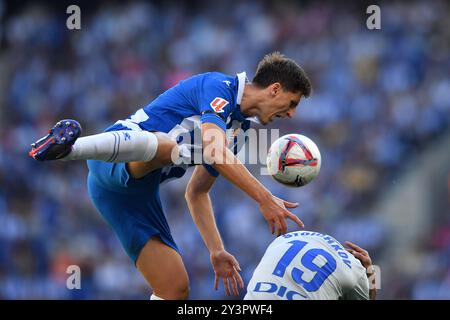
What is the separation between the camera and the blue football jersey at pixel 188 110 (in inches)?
223

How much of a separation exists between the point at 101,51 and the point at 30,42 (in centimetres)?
147

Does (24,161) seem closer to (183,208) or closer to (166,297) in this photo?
(183,208)

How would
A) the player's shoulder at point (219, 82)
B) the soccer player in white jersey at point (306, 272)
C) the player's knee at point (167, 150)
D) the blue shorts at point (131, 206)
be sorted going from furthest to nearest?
the blue shorts at point (131, 206) → the player's shoulder at point (219, 82) → the player's knee at point (167, 150) → the soccer player in white jersey at point (306, 272)

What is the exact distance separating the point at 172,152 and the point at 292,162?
79 cm

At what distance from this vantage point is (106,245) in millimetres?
12383

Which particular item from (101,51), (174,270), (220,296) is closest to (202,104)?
(174,270)

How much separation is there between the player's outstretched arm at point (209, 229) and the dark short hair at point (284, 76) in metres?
0.93

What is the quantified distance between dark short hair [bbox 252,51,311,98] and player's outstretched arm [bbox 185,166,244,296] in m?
0.93

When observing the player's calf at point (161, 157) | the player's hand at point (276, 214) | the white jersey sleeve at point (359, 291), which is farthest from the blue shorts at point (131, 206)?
the white jersey sleeve at point (359, 291)

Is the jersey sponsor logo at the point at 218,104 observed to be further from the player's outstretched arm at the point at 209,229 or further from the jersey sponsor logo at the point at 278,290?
the jersey sponsor logo at the point at 278,290

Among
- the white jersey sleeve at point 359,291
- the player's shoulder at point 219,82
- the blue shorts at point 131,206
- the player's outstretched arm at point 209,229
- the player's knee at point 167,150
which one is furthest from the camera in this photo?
the player's outstretched arm at point 209,229

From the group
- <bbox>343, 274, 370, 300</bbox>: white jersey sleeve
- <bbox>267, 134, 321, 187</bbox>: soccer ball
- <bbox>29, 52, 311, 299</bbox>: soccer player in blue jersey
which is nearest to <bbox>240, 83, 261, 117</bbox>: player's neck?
<bbox>29, 52, 311, 299</bbox>: soccer player in blue jersey

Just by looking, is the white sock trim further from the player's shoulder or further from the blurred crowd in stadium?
the blurred crowd in stadium
